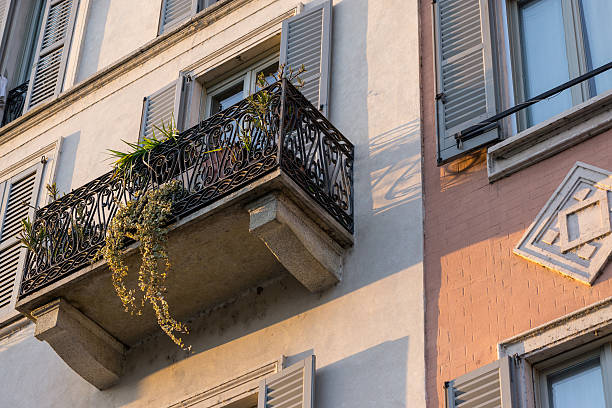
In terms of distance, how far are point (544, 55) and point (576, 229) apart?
6.48 ft

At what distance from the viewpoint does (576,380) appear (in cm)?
810

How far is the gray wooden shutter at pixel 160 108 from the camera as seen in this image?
40.3 ft

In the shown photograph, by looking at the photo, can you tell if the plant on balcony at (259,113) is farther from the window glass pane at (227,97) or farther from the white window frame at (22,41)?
the white window frame at (22,41)

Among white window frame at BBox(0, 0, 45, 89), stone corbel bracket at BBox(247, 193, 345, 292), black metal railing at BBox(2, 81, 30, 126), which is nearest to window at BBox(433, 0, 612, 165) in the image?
stone corbel bracket at BBox(247, 193, 345, 292)

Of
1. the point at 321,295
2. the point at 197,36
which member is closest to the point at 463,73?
the point at 321,295

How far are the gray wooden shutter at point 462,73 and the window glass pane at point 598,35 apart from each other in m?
0.78

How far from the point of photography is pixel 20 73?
50.9 ft

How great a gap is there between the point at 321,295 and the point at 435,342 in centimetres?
125

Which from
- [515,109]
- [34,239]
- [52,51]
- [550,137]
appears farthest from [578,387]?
[52,51]

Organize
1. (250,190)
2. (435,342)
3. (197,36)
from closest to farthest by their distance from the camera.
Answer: (435,342), (250,190), (197,36)

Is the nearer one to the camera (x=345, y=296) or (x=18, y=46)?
(x=345, y=296)

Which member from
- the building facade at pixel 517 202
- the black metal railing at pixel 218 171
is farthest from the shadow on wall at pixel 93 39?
the building facade at pixel 517 202

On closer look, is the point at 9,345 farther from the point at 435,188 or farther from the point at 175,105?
the point at 435,188

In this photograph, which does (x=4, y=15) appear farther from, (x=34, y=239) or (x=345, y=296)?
(x=345, y=296)
